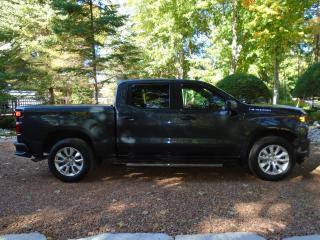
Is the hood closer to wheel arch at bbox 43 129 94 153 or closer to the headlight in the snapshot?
the headlight

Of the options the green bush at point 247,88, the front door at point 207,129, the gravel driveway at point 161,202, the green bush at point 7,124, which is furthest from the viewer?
the green bush at point 7,124

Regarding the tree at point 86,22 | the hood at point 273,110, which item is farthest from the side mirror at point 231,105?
the tree at point 86,22

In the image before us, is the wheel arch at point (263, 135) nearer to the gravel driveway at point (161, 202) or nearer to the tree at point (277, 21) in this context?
the gravel driveway at point (161, 202)

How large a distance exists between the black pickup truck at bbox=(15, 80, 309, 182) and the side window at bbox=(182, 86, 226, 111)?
2 cm

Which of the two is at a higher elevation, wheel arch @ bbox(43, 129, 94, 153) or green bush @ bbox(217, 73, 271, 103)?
green bush @ bbox(217, 73, 271, 103)

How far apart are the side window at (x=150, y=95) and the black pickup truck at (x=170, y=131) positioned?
2cm

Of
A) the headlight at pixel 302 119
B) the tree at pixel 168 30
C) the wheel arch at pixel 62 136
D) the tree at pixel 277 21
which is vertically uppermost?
the tree at pixel 168 30

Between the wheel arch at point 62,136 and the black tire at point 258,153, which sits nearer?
the black tire at point 258,153

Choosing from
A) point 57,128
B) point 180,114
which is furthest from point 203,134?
point 57,128

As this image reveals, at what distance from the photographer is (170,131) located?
6500 millimetres

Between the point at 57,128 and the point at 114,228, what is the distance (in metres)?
2.69

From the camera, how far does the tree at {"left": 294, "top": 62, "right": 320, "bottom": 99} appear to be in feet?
48.1

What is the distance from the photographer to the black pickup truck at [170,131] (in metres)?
6.48

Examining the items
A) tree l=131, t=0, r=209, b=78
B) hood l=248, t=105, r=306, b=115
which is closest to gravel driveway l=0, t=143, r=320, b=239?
hood l=248, t=105, r=306, b=115
